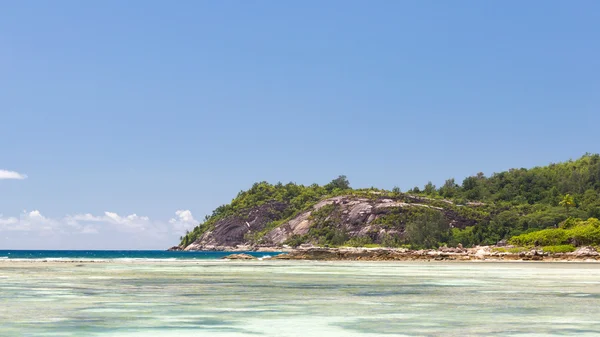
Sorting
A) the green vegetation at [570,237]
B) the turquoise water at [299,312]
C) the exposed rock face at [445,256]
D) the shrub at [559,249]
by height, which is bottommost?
the turquoise water at [299,312]

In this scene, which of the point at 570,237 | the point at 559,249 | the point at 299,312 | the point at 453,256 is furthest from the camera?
the point at 570,237

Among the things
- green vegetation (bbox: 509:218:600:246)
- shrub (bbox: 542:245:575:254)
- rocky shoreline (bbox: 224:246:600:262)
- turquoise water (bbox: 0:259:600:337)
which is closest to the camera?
turquoise water (bbox: 0:259:600:337)

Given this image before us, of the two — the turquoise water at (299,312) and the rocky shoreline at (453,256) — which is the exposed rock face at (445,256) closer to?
the rocky shoreline at (453,256)

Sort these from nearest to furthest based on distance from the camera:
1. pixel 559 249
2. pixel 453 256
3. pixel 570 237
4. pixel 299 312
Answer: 1. pixel 299 312
2. pixel 559 249
3. pixel 453 256
4. pixel 570 237

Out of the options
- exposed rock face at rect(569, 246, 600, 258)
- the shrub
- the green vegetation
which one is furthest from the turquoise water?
the green vegetation

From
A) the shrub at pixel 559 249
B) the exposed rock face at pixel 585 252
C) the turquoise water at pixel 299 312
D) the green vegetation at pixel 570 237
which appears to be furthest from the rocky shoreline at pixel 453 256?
the turquoise water at pixel 299 312

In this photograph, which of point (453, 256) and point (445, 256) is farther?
point (445, 256)

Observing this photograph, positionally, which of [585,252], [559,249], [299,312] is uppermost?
[559,249]

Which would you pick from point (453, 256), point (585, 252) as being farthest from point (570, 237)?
point (453, 256)

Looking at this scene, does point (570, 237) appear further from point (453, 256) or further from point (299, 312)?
point (299, 312)

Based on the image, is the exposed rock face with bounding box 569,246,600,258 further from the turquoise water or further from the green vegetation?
the turquoise water

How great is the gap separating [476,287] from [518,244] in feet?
395

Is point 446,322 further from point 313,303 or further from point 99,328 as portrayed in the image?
point 99,328

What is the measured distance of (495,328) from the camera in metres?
22.9
